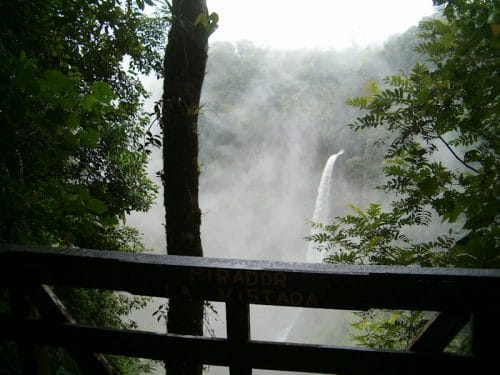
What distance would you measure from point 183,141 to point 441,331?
2028 millimetres

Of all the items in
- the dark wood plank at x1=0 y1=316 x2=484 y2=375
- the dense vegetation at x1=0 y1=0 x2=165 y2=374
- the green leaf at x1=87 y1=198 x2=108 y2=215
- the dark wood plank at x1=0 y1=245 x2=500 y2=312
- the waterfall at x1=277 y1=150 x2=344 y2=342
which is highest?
the waterfall at x1=277 y1=150 x2=344 y2=342

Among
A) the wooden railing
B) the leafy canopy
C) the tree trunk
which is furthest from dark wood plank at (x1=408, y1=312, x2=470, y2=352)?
the tree trunk

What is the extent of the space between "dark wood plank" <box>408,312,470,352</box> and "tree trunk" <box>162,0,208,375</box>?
5.53 ft

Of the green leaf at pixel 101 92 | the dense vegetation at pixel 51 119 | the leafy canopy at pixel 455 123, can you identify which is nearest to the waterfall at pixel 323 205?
the dense vegetation at pixel 51 119

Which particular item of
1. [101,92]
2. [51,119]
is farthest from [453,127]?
[51,119]

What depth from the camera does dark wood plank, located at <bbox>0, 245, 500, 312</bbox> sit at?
48.7 inches

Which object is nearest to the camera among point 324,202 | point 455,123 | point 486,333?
point 486,333

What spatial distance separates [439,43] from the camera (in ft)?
8.86

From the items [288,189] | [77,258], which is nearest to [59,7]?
[77,258]

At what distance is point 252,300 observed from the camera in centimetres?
138

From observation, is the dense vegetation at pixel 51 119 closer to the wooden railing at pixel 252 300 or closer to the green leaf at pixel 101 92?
the green leaf at pixel 101 92

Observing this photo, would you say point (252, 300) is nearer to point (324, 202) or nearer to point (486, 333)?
point (486, 333)

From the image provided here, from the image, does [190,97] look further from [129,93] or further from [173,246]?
[129,93]

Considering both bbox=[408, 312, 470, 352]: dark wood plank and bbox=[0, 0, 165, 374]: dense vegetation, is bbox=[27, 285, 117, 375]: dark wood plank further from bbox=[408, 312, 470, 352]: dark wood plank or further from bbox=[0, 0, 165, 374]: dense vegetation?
bbox=[408, 312, 470, 352]: dark wood plank
